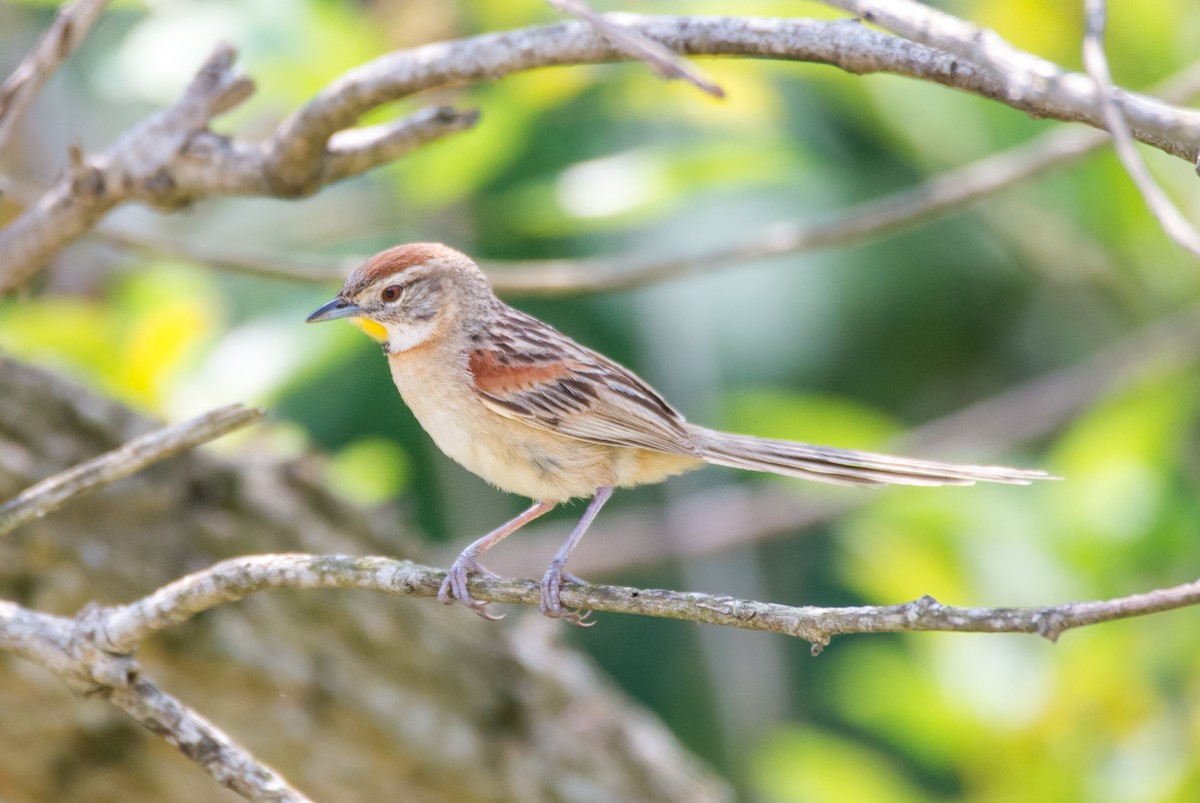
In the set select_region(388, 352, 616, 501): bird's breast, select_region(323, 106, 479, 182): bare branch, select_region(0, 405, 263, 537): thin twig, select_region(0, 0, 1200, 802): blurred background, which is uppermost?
select_region(0, 0, 1200, 802): blurred background

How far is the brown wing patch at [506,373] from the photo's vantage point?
408 cm

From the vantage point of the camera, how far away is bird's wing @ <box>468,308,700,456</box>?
402cm

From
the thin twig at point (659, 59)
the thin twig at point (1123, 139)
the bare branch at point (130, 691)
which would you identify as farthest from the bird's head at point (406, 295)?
the thin twig at point (1123, 139)

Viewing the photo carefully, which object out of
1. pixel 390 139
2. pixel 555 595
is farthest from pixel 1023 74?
pixel 390 139

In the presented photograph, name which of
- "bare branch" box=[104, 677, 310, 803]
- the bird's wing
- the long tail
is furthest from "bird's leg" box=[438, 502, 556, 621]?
the long tail

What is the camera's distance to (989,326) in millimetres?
8297

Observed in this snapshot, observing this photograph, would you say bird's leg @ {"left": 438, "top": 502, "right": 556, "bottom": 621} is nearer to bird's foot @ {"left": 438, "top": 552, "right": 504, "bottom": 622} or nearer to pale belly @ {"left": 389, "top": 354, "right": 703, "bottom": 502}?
bird's foot @ {"left": 438, "top": 552, "right": 504, "bottom": 622}

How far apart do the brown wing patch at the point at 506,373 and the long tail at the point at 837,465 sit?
507mm

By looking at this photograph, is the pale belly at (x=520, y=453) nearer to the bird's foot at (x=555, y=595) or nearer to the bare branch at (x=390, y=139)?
the bird's foot at (x=555, y=595)

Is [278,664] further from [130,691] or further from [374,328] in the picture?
[130,691]


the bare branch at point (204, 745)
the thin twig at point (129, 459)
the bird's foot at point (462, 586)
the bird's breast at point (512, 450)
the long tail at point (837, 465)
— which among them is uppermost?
the long tail at point (837, 465)

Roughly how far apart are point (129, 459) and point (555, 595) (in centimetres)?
103

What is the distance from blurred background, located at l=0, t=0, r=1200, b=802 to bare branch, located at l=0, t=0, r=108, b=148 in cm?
19

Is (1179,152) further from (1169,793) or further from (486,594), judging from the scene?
(1169,793)
